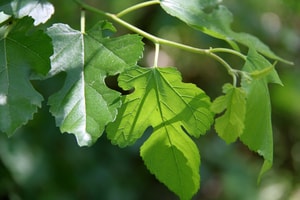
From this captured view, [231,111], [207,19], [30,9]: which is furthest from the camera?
[207,19]

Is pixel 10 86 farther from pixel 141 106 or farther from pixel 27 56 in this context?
pixel 141 106

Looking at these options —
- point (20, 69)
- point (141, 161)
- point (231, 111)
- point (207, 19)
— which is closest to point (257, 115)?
point (231, 111)

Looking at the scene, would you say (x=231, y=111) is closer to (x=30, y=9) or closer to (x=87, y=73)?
(x=87, y=73)

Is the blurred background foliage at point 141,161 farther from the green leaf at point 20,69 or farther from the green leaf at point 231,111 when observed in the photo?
Result: the green leaf at point 231,111

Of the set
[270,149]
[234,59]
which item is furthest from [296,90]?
[270,149]

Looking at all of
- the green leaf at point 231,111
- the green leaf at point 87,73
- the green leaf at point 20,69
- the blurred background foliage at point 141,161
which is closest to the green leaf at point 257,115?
the green leaf at point 231,111
